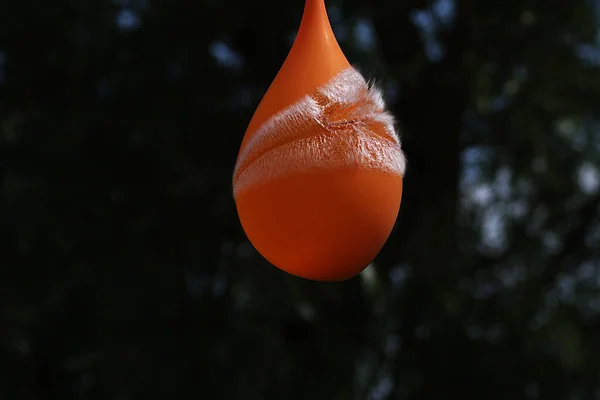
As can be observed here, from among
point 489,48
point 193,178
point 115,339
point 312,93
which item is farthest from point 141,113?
point 312,93

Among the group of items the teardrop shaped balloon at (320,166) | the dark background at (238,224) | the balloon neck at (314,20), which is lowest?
the dark background at (238,224)

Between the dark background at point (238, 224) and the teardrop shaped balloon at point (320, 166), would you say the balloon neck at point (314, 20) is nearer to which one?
the teardrop shaped balloon at point (320, 166)

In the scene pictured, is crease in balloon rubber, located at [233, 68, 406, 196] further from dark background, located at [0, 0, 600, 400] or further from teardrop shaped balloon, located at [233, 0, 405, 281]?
dark background, located at [0, 0, 600, 400]

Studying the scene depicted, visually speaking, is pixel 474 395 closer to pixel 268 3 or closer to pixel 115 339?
pixel 115 339

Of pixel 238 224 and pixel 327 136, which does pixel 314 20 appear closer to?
pixel 327 136

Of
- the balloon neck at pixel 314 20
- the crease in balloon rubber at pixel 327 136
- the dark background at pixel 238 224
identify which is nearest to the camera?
the crease in balloon rubber at pixel 327 136

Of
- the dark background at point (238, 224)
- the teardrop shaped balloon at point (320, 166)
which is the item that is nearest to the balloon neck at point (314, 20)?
the teardrop shaped balloon at point (320, 166)
